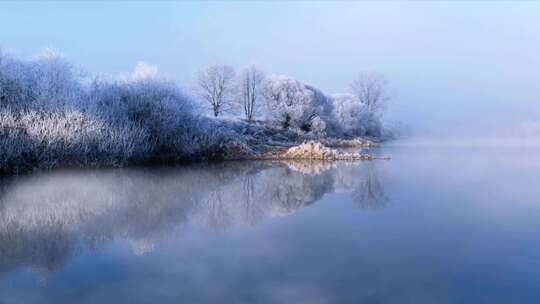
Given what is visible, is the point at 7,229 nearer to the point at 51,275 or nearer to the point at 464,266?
the point at 51,275

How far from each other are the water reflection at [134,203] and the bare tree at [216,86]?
28264 millimetres

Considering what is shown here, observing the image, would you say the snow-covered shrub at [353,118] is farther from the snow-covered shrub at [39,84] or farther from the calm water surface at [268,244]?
the calm water surface at [268,244]

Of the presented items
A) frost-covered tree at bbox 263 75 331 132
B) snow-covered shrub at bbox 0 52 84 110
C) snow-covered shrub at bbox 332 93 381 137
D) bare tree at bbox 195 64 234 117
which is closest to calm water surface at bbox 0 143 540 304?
snow-covered shrub at bbox 0 52 84 110

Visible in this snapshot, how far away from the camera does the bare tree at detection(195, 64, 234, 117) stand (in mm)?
42666

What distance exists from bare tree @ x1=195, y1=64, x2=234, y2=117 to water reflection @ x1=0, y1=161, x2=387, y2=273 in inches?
1113

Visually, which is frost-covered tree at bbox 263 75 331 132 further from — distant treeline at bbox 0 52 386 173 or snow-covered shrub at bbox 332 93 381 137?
distant treeline at bbox 0 52 386 173

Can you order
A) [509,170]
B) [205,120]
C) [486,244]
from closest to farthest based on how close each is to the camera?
[486,244], [509,170], [205,120]

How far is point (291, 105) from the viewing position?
133 feet

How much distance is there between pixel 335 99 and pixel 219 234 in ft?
148

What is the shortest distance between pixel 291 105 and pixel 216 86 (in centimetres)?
815

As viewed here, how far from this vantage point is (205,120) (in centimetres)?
2322

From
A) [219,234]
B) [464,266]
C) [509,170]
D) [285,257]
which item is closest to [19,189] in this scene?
[219,234]

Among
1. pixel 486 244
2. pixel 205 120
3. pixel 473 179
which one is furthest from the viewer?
pixel 205 120

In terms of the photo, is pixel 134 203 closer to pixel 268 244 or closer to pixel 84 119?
pixel 268 244
